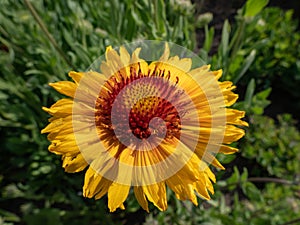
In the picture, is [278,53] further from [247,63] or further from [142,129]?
[142,129]

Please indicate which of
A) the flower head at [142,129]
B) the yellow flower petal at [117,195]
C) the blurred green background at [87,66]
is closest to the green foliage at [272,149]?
the blurred green background at [87,66]

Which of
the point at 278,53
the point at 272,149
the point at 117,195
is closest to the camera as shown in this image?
the point at 117,195

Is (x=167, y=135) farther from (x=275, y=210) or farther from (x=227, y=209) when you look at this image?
(x=275, y=210)

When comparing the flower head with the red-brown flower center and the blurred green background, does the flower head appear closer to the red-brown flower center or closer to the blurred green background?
the red-brown flower center

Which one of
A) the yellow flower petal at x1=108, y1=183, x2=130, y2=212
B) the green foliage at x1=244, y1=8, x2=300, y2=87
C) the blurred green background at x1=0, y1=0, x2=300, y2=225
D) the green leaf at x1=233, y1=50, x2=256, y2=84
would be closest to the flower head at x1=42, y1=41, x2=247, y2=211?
the yellow flower petal at x1=108, y1=183, x2=130, y2=212

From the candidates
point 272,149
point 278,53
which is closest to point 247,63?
point 272,149

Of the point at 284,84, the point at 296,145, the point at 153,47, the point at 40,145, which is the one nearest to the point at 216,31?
the point at 284,84

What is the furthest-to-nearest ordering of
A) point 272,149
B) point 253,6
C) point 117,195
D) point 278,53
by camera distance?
1. point 278,53
2. point 272,149
3. point 253,6
4. point 117,195
